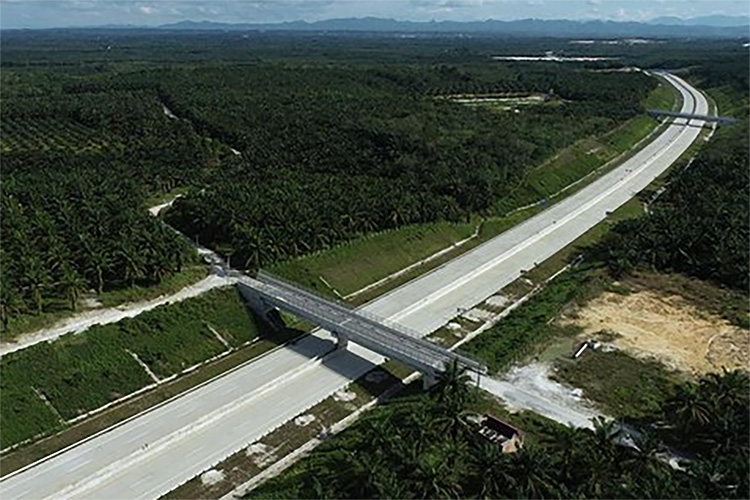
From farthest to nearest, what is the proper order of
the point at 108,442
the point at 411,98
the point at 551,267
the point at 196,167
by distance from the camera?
the point at 411,98
the point at 196,167
the point at 551,267
the point at 108,442

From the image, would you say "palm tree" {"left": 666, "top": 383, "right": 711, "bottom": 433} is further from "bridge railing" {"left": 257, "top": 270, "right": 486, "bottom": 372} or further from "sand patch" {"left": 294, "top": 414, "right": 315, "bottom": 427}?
"sand patch" {"left": 294, "top": 414, "right": 315, "bottom": 427}

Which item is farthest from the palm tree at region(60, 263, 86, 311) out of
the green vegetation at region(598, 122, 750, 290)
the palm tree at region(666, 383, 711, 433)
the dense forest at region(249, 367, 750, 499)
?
the green vegetation at region(598, 122, 750, 290)

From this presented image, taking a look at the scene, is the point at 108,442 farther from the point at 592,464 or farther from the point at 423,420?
the point at 592,464

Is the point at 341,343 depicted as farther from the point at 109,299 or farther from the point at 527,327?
the point at 109,299

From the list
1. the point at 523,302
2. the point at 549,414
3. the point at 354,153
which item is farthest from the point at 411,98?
the point at 549,414

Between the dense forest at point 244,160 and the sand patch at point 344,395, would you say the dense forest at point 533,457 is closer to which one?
the sand patch at point 344,395

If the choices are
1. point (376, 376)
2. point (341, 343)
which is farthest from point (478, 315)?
point (376, 376)
